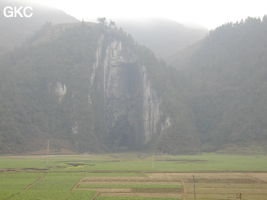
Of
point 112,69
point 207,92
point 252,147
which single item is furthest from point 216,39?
point 252,147

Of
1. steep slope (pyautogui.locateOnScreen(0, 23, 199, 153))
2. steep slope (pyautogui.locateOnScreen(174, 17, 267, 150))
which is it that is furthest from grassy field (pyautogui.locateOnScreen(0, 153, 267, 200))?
steep slope (pyautogui.locateOnScreen(174, 17, 267, 150))

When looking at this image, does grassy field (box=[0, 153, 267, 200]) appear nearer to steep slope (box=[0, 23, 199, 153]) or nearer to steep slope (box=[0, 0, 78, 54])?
steep slope (box=[0, 23, 199, 153])

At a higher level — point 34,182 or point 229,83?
point 229,83

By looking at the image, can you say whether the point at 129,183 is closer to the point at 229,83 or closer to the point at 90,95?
the point at 90,95

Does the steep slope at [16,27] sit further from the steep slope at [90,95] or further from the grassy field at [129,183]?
the grassy field at [129,183]

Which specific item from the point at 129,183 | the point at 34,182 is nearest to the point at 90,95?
the point at 34,182

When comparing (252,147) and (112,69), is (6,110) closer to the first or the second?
(112,69)
